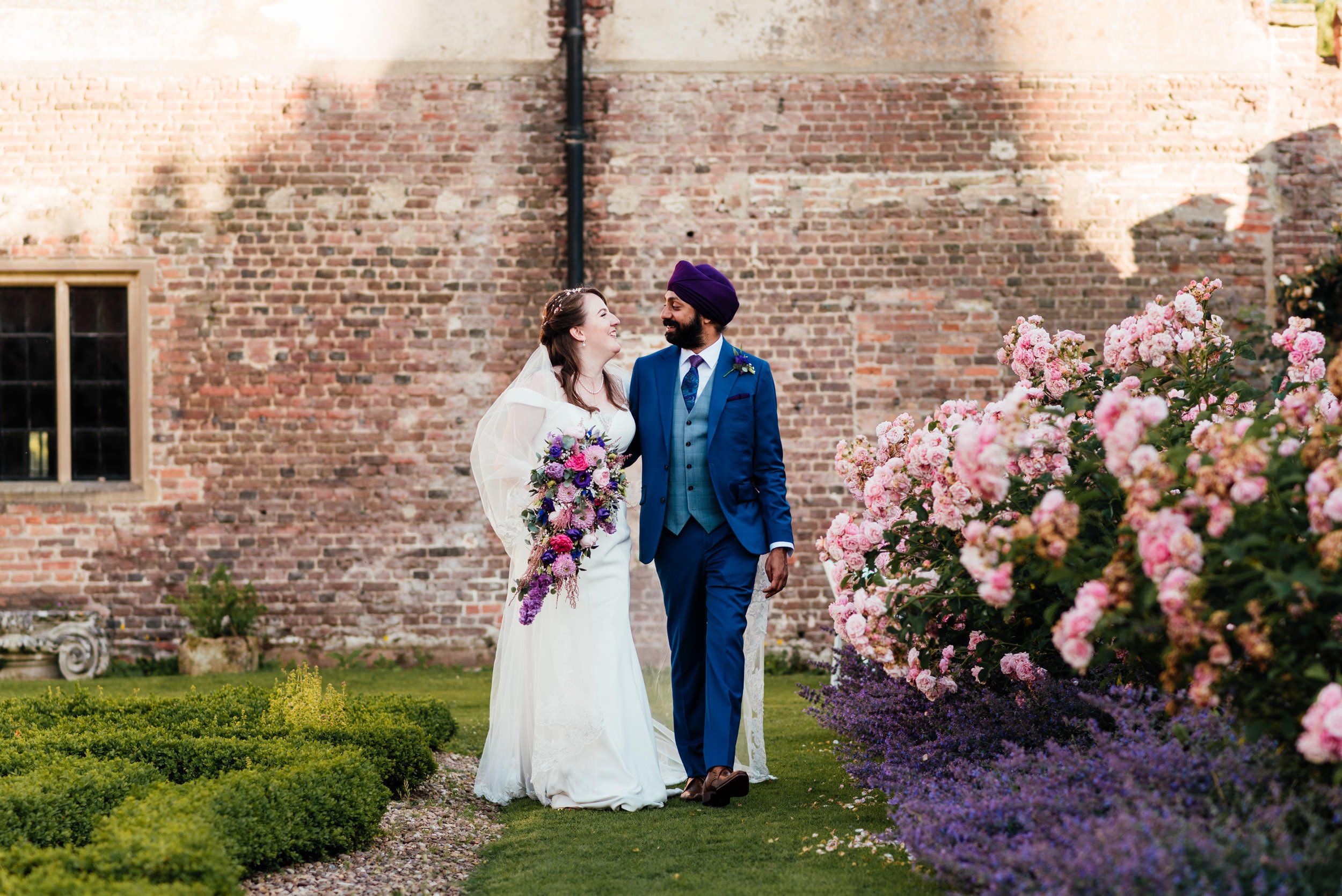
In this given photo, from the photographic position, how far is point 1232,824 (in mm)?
2871

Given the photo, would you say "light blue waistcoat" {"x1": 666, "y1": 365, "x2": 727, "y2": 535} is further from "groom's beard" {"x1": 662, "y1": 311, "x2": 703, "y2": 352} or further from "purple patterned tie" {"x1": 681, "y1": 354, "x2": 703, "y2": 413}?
"groom's beard" {"x1": 662, "y1": 311, "x2": 703, "y2": 352}

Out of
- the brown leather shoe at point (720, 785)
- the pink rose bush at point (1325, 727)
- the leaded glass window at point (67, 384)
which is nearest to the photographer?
the pink rose bush at point (1325, 727)

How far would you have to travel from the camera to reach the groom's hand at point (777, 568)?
16.9 feet

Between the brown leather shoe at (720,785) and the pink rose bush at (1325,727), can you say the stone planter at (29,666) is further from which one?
the pink rose bush at (1325,727)

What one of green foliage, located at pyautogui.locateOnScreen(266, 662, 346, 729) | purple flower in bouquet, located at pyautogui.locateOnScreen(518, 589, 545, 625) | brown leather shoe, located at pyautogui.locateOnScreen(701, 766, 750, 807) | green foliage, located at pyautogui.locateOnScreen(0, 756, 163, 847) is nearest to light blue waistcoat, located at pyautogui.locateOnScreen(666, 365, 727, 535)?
purple flower in bouquet, located at pyautogui.locateOnScreen(518, 589, 545, 625)

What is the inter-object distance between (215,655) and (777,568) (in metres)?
→ 5.99

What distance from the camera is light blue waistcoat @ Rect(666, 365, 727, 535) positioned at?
5.18 metres

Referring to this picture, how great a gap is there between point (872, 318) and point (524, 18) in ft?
12.1

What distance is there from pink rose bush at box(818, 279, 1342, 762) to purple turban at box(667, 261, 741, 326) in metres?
0.90

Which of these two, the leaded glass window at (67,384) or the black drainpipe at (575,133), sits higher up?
the black drainpipe at (575,133)

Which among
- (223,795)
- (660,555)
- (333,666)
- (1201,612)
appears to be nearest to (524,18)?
(333,666)

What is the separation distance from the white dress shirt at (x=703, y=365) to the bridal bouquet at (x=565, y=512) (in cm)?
44

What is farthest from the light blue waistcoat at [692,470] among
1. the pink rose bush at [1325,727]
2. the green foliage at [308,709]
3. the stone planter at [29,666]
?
the stone planter at [29,666]

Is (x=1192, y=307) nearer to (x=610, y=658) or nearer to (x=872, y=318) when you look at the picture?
(x=610, y=658)
